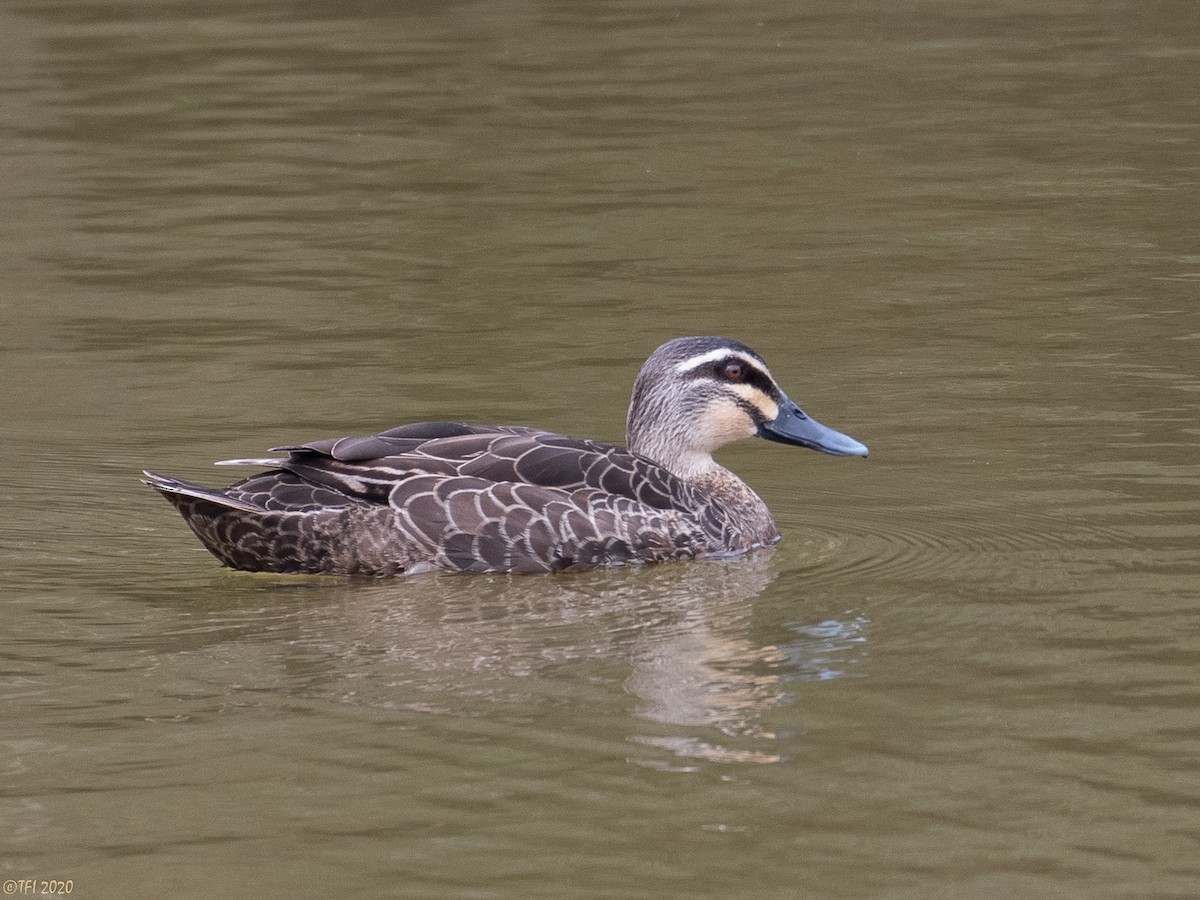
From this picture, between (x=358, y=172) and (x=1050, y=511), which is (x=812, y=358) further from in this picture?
(x=358, y=172)

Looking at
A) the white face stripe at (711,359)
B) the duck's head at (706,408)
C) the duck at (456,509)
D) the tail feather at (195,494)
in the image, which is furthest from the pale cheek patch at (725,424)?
the tail feather at (195,494)

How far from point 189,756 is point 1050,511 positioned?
4.70m

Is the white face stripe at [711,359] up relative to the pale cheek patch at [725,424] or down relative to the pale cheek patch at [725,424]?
up

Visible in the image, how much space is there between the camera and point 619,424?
41.6 feet

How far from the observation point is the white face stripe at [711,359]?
35.7ft

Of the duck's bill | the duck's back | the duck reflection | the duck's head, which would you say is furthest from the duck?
the duck's bill

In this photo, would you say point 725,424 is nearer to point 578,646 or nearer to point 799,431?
point 799,431

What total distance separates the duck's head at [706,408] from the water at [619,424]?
0.51 metres

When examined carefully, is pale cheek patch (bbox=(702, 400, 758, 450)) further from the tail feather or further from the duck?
the tail feather

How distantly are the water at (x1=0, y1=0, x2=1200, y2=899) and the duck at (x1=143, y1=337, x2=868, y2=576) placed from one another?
16cm

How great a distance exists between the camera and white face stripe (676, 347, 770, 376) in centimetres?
1089

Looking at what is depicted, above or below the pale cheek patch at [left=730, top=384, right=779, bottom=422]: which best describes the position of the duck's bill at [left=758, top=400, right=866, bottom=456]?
below

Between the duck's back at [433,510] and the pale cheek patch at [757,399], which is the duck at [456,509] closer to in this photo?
the duck's back at [433,510]

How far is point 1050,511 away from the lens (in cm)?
1054
